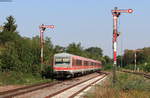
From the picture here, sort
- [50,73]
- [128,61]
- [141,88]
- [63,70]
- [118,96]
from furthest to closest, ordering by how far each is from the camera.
Result: [128,61], [50,73], [63,70], [141,88], [118,96]

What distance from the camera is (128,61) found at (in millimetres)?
117500

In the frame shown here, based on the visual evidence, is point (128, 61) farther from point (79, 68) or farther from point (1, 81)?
point (1, 81)

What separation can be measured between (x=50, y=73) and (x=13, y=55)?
5.76m

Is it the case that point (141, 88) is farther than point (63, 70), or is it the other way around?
point (63, 70)

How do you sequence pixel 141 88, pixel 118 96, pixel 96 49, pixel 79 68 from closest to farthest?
pixel 118 96 → pixel 141 88 → pixel 79 68 → pixel 96 49

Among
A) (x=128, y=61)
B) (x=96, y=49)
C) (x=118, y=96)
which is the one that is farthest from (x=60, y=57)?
(x=96, y=49)

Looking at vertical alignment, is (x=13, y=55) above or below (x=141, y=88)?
above

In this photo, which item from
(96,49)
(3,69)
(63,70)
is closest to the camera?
(3,69)

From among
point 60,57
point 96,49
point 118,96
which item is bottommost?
point 118,96

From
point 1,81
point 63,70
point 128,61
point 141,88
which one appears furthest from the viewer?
point 128,61

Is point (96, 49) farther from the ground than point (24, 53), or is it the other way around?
point (96, 49)

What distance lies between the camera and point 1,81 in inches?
1002

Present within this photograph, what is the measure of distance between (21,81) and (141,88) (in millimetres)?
13225

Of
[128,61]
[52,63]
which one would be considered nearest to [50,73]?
[52,63]
